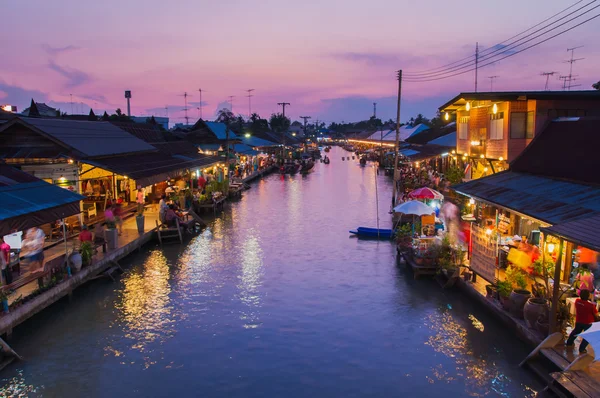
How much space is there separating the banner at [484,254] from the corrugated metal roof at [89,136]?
16119 mm

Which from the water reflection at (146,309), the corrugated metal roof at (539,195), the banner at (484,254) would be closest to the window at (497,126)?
the corrugated metal roof at (539,195)

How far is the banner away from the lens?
13508 millimetres

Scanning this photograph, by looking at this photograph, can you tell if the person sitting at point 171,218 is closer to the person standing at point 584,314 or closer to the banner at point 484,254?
the banner at point 484,254

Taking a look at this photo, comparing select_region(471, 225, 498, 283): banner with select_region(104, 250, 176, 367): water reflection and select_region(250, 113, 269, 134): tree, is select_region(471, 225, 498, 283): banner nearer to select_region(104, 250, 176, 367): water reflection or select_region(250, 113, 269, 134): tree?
select_region(104, 250, 176, 367): water reflection

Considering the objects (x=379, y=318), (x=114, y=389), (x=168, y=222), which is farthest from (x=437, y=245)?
(x=168, y=222)

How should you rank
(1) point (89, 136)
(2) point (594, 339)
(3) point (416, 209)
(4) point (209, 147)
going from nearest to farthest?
(2) point (594, 339), (3) point (416, 209), (1) point (89, 136), (4) point (209, 147)

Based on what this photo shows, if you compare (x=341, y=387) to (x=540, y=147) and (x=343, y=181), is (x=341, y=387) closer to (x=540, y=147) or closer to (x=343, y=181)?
(x=540, y=147)

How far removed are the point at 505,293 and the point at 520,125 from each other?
1219 centimetres

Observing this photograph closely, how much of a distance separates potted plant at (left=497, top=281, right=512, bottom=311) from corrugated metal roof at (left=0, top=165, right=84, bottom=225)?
1267cm

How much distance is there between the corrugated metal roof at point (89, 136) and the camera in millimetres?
21000

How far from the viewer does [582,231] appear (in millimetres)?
9047

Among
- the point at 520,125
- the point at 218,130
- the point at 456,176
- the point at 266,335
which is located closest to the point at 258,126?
the point at 218,130

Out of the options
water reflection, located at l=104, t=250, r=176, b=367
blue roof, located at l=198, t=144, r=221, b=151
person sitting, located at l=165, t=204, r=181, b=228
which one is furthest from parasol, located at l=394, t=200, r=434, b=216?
blue roof, located at l=198, t=144, r=221, b=151

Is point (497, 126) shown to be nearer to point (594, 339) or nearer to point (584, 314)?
point (584, 314)
